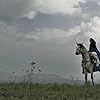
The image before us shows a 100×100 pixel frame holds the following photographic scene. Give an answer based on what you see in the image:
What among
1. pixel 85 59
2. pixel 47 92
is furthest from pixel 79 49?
pixel 47 92

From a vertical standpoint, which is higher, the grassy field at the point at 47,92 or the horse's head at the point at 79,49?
the horse's head at the point at 79,49

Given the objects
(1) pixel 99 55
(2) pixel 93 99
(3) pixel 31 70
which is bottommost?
(2) pixel 93 99

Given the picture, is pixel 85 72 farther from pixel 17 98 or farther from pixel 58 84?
pixel 17 98

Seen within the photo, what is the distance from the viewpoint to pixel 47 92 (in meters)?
15.6

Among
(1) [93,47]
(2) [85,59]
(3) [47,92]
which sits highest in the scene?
(1) [93,47]

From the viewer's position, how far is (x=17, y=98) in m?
12.9

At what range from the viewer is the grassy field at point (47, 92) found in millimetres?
12703

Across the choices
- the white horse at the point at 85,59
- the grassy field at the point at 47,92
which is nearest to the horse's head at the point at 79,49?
the white horse at the point at 85,59

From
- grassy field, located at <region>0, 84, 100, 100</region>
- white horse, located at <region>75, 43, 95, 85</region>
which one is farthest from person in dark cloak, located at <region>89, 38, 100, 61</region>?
grassy field, located at <region>0, 84, 100, 100</region>

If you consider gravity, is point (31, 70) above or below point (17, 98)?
above

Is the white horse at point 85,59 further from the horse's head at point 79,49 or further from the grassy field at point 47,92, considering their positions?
the grassy field at point 47,92

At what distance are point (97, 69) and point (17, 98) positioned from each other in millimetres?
12674

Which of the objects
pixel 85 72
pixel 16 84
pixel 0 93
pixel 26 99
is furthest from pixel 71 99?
pixel 85 72

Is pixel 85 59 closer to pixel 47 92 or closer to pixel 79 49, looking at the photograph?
pixel 79 49
